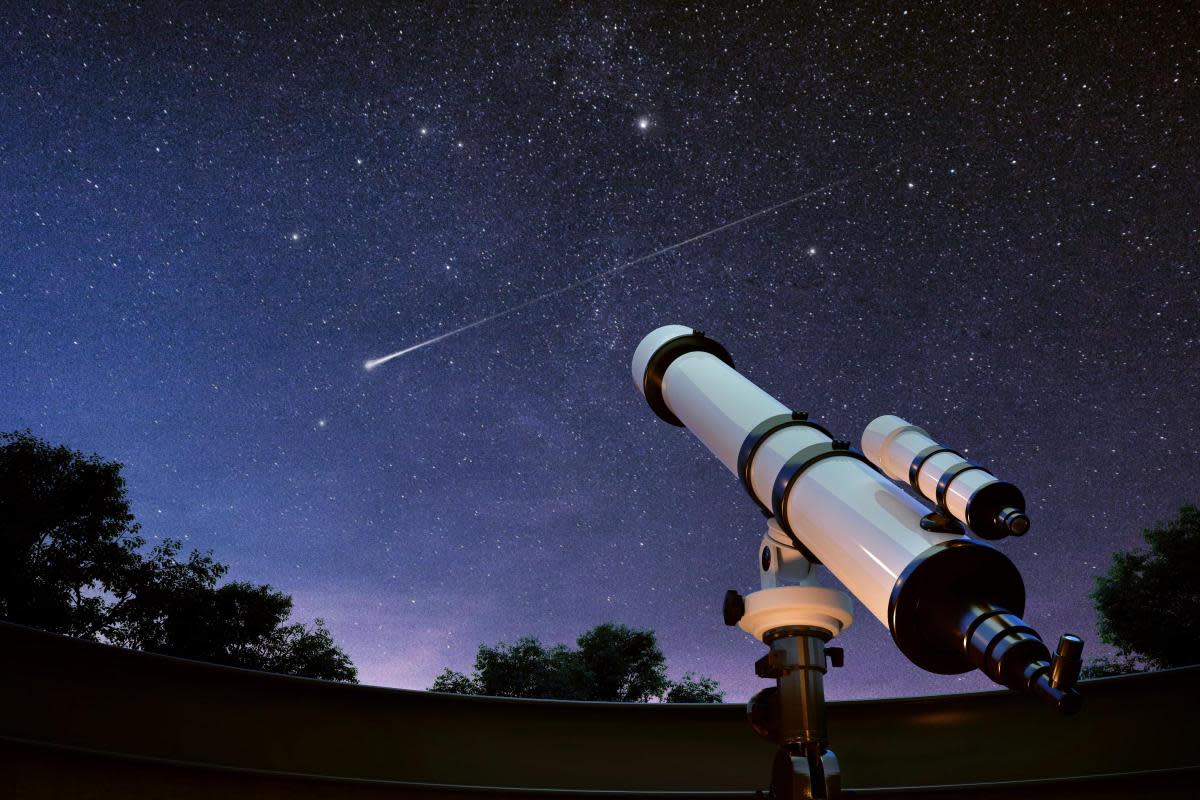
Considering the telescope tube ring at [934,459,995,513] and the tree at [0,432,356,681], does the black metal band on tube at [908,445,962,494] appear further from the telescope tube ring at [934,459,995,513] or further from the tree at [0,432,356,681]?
the tree at [0,432,356,681]

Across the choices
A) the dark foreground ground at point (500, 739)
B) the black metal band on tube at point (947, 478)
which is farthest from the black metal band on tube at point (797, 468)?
the dark foreground ground at point (500, 739)

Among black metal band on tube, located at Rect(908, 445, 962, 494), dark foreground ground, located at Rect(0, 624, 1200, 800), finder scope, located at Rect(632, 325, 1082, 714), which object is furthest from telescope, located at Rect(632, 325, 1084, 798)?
dark foreground ground, located at Rect(0, 624, 1200, 800)

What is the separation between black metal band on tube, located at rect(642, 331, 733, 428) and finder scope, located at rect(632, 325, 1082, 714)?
0.09m

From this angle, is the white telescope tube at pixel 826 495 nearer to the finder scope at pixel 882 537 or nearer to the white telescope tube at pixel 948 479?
the finder scope at pixel 882 537

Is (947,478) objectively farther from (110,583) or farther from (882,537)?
(110,583)

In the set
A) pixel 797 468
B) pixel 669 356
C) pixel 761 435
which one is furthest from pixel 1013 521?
pixel 669 356

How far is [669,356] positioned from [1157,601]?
1584cm

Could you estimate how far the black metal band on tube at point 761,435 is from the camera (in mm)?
2715

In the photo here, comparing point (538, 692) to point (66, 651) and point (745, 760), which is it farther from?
point (66, 651)

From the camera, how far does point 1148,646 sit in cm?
1447

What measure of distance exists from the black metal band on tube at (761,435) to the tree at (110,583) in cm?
1385

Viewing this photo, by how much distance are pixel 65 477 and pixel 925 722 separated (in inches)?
601

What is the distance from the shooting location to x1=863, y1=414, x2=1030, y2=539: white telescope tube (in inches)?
140

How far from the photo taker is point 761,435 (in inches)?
107
